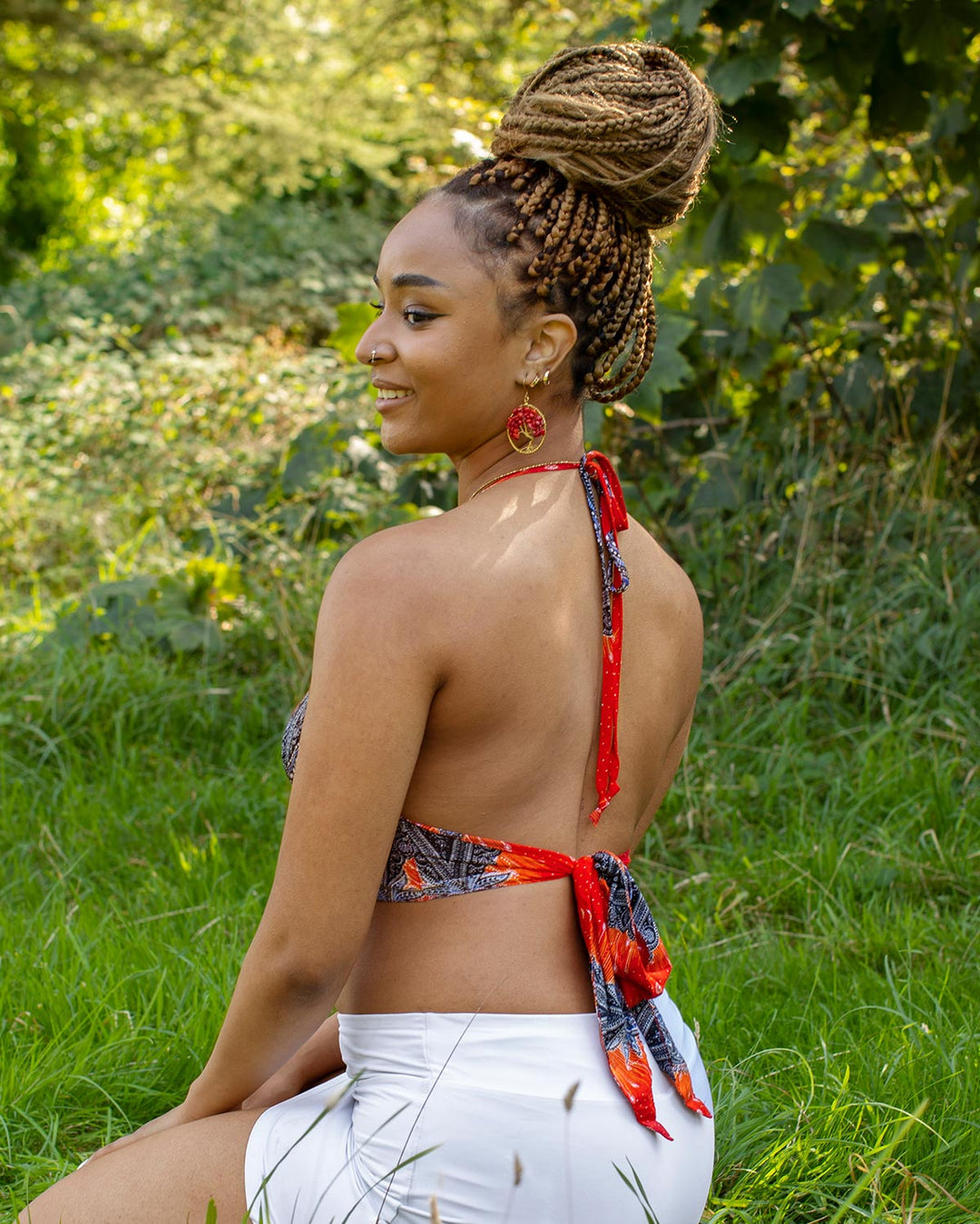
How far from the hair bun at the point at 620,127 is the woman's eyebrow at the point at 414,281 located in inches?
9.0

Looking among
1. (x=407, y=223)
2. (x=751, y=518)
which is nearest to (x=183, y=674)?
(x=751, y=518)

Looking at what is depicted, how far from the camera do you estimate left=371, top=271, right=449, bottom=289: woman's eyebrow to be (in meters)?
1.76

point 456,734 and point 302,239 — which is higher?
point 456,734

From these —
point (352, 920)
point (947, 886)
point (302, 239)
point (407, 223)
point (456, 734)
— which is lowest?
point (302, 239)

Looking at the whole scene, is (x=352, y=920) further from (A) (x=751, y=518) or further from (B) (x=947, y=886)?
(A) (x=751, y=518)

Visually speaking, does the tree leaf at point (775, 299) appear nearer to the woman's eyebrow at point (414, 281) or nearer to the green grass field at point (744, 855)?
the green grass field at point (744, 855)

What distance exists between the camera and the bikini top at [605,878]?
5.51 feet

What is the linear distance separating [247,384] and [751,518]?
4122 mm

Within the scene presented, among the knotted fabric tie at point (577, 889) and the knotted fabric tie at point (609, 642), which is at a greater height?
the knotted fabric tie at point (609, 642)

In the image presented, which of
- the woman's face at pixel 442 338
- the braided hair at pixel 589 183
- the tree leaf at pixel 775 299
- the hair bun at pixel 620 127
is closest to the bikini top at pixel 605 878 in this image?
the woman's face at pixel 442 338

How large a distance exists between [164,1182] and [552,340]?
47.0 inches

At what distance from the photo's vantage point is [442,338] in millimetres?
1773

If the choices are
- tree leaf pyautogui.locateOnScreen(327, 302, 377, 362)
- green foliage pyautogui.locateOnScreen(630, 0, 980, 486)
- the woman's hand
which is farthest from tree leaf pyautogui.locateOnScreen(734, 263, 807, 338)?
the woman's hand

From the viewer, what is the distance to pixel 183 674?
14.8 ft
